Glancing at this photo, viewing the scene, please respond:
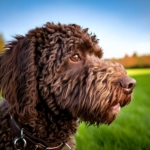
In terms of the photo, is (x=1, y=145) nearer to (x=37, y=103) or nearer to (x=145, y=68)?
(x=37, y=103)

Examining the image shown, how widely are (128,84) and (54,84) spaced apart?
59cm

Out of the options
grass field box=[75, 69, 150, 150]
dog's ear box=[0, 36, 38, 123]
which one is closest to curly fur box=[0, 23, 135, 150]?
dog's ear box=[0, 36, 38, 123]

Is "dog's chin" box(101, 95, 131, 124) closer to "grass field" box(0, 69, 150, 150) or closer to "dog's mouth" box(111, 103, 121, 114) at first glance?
"dog's mouth" box(111, 103, 121, 114)

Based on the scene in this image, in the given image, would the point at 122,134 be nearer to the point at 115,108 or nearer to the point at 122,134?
the point at 122,134

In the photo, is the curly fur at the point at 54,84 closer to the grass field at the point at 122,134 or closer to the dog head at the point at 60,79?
the dog head at the point at 60,79

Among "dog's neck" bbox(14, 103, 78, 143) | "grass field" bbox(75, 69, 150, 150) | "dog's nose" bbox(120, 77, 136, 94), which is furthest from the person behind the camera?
"grass field" bbox(75, 69, 150, 150)

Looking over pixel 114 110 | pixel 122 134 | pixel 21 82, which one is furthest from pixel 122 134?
pixel 21 82

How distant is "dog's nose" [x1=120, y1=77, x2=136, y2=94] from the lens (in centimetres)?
226

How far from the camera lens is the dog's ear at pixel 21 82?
2.35 meters

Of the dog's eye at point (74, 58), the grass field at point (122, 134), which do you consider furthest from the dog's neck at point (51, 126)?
the grass field at point (122, 134)

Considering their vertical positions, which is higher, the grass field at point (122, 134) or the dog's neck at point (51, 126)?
the dog's neck at point (51, 126)

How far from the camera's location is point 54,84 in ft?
8.00

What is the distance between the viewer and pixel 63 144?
263 centimetres

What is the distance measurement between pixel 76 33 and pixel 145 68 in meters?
3.53
